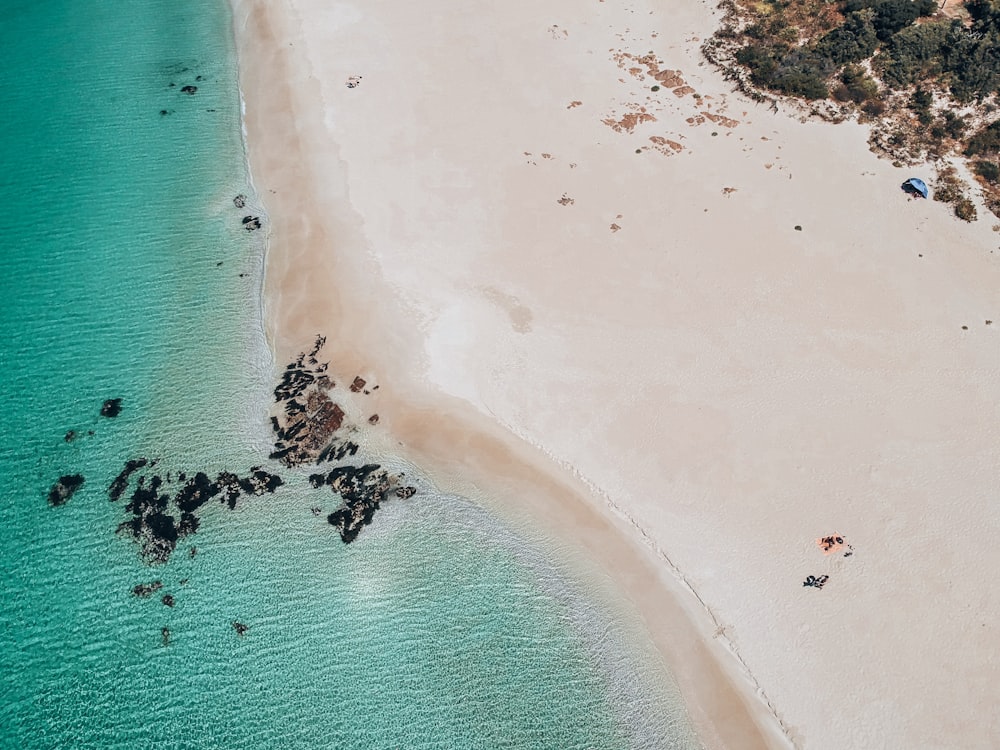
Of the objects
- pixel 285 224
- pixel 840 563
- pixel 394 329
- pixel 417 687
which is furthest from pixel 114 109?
pixel 840 563

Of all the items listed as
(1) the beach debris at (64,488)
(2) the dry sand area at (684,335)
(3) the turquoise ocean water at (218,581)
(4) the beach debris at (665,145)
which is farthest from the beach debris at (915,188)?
(1) the beach debris at (64,488)

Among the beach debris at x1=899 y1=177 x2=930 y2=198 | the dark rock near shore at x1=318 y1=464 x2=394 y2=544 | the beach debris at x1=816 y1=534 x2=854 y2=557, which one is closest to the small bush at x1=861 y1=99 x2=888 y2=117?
the beach debris at x1=899 y1=177 x2=930 y2=198

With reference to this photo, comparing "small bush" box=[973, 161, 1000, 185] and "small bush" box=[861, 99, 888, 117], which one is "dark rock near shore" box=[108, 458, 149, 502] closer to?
"small bush" box=[861, 99, 888, 117]

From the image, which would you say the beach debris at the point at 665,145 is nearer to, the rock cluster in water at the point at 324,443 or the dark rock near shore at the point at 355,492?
the rock cluster in water at the point at 324,443

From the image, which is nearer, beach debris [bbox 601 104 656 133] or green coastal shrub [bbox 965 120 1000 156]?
green coastal shrub [bbox 965 120 1000 156]

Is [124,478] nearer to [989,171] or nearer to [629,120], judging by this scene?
[629,120]

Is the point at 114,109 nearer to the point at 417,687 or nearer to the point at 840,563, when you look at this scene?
the point at 417,687

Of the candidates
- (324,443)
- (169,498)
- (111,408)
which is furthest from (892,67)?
(111,408)
